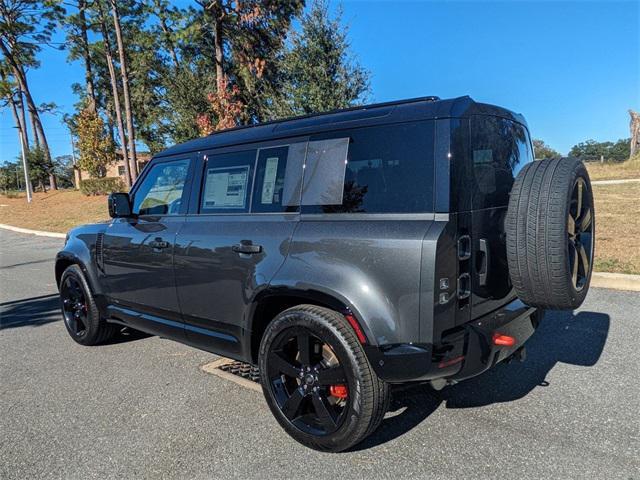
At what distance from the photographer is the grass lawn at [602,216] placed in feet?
22.6

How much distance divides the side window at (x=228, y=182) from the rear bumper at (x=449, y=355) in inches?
56.1

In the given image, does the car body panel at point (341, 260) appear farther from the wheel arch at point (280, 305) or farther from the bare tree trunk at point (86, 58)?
the bare tree trunk at point (86, 58)

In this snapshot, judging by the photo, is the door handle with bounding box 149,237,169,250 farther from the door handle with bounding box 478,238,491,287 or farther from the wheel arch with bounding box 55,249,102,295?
the door handle with bounding box 478,238,491,287

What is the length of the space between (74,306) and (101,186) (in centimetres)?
2557

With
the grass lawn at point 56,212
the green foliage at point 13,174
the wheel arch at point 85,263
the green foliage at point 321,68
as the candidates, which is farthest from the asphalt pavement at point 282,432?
the green foliage at point 13,174

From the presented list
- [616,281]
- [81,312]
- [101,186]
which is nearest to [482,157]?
[81,312]

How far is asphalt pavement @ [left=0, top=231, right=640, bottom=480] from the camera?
8.07 feet

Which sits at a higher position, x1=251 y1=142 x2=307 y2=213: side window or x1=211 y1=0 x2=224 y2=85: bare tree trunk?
x1=211 y1=0 x2=224 y2=85: bare tree trunk

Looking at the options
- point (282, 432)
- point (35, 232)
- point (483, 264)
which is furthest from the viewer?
point (35, 232)

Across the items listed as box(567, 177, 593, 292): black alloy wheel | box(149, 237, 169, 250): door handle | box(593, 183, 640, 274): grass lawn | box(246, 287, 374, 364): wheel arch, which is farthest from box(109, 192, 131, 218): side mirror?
box(593, 183, 640, 274): grass lawn

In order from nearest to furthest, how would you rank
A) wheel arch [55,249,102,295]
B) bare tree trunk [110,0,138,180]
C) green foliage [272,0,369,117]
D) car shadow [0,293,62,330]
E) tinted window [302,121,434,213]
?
tinted window [302,121,434,213]
wheel arch [55,249,102,295]
car shadow [0,293,62,330]
green foliage [272,0,369,117]
bare tree trunk [110,0,138,180]

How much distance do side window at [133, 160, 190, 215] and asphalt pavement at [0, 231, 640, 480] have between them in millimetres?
1387

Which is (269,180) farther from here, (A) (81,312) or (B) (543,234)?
(A) (81,312)

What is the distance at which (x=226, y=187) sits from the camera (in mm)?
3314
